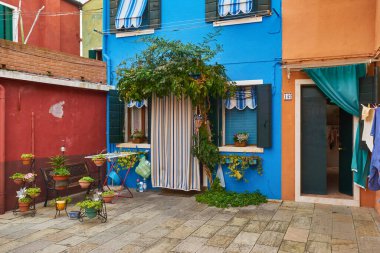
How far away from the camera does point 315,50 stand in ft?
21.0

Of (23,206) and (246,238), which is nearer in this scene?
(246,238)

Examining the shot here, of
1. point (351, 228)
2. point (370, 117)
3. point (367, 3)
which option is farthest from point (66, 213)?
point (367, 3)

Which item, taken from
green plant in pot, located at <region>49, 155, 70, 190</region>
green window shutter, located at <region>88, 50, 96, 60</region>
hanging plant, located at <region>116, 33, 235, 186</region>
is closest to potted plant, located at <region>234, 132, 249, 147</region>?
hanging plant, located at <region>116, 33, 235, 186</region>

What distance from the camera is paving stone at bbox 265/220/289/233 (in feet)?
16.4

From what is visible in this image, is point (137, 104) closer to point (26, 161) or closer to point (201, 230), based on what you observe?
point (26, 161)

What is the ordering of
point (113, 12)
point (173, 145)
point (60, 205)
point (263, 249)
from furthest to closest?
1. point (113, 12)
2. point (173, 145)
3. point (60, 205)
4. point (263, 249)

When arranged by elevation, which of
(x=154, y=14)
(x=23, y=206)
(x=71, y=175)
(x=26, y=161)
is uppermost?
(x=154, y=14)

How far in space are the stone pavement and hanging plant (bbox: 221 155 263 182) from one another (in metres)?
0.78

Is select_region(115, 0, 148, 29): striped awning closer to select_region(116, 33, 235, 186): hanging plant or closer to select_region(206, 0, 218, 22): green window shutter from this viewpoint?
select_region(116, 33, 235, 186): hanging plant

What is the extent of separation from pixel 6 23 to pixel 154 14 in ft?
16.0

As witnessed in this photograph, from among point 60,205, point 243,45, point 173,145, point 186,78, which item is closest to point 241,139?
point 173,145

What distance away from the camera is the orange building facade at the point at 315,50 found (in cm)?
605

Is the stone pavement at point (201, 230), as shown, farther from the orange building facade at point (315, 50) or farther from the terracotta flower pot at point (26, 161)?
the terracotta flower pot at point (26, 161)

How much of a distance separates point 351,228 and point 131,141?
522 centimetres
